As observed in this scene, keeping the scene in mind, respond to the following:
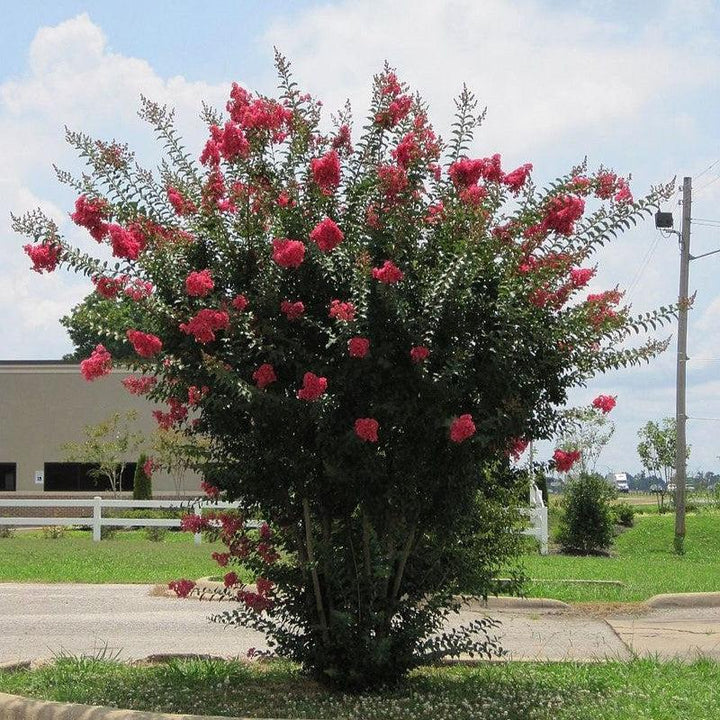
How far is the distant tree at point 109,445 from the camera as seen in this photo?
37000mm

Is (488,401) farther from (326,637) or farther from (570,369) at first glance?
(326,637)

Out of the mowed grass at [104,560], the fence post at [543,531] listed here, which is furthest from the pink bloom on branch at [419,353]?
the fence post at [543,531]

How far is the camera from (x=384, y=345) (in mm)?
6980

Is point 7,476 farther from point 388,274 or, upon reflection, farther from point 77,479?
point 388,274

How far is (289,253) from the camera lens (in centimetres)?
689

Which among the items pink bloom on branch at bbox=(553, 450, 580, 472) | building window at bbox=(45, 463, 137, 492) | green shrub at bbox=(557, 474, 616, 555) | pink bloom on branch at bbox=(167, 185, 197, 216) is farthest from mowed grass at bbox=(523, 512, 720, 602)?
building window at bbox=(45, 463, 137, 492)

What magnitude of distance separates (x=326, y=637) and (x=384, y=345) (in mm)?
2014

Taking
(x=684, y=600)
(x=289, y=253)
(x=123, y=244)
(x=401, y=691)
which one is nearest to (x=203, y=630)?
(x=401, y=691)

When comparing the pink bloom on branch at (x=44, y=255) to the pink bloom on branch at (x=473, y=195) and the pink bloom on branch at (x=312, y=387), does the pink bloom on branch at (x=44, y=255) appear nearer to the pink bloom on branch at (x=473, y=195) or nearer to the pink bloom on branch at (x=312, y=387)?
the pink bloom on branch at (x=312, y=387)

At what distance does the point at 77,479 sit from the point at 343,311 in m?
37.1

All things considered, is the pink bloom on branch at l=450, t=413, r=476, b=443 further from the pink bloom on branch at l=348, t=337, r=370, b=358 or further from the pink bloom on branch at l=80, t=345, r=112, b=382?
the pink bloom on branch at l=80, t=345, r=112, b=382

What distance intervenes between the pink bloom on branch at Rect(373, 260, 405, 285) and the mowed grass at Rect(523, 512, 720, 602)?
307 inches

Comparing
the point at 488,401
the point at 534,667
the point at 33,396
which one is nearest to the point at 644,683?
the point at 534,667

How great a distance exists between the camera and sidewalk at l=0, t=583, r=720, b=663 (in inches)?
423
